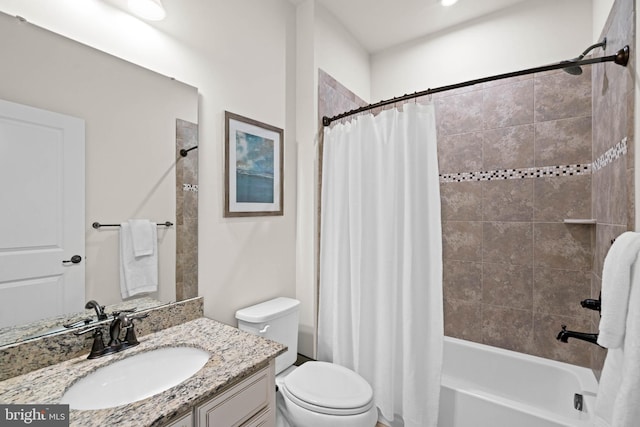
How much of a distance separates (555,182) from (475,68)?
3.48ft

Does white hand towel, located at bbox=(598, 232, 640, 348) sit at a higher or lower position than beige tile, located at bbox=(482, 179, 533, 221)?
lower

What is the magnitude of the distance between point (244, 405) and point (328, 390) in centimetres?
63

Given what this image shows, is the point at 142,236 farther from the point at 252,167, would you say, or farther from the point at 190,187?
the point at 252,167

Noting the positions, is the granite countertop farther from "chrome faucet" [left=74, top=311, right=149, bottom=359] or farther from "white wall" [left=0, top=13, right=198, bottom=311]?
"white wall" [left=0, top=13, right=198, bottom=311]

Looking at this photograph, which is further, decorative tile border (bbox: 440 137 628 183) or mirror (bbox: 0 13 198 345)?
decorative tile border (bbox: 440 137 628 183)

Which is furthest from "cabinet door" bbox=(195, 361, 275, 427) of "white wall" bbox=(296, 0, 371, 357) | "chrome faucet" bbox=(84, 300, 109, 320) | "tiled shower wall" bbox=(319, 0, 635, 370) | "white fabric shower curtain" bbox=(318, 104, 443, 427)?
"tiled shower wall" bbox=(319, 0, 635, 370)

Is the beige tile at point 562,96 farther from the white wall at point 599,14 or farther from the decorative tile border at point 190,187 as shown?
the decorative tile border at point 190,187

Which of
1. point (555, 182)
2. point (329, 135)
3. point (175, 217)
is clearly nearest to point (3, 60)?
point (175, 217)

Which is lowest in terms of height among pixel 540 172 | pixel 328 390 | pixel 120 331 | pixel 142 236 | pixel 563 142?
pixel 328 390

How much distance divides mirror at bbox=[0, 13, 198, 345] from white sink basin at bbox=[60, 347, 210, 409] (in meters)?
0.25

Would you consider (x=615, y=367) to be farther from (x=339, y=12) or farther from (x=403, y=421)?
(x=339, y=12)

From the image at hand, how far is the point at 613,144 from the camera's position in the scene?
4.74 ft

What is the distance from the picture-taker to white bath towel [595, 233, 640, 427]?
855 mm

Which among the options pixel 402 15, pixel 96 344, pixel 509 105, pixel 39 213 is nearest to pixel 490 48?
pixel 509 105
